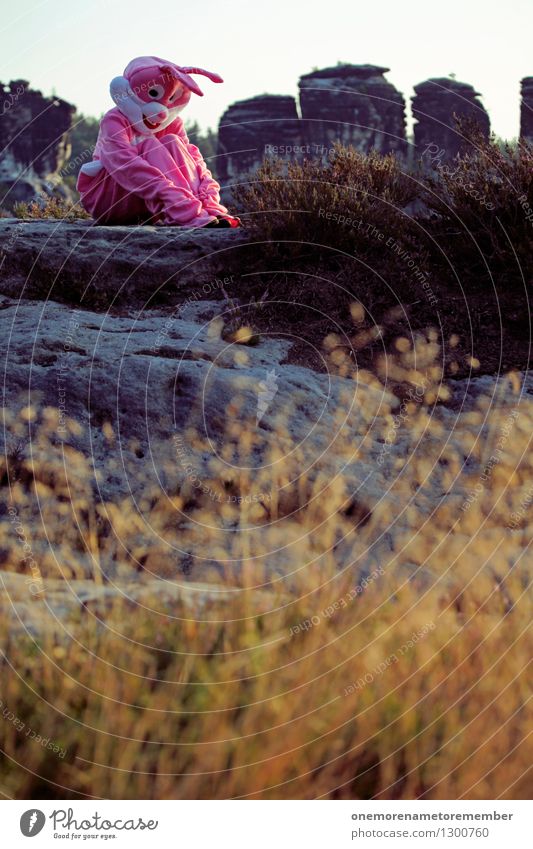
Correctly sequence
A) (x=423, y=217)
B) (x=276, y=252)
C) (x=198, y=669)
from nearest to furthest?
(x=198, y=669) < (x=276, y=252) < (x=423, y=217)

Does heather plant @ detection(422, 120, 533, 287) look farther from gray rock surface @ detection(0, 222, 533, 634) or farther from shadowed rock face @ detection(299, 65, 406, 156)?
shadowed rock face @ detection(299, 65, 406, 156)

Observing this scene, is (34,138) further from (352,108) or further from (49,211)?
(49,211)

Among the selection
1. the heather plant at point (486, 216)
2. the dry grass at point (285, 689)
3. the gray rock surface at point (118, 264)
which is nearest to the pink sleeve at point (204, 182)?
the gray rock surface at point (118, 264)

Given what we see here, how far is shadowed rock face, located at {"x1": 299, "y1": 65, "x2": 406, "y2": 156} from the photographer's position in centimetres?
5297

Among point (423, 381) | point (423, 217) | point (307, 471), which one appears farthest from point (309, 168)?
point (307, 471)

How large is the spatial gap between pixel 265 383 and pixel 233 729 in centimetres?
339

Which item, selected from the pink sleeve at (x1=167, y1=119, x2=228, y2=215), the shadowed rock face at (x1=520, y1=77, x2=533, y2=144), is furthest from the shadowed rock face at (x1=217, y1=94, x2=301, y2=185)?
the pink sleeve at (x1=167, y1=119, x2=228, y2=215)

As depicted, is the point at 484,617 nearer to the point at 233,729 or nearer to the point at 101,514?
the point at 233,729

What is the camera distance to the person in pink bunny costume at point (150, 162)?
7.61 m

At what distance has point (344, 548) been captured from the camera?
4418mm

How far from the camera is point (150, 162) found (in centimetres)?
796

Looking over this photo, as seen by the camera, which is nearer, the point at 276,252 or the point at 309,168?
the point at 276,252

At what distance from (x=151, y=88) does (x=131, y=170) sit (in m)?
0.71
